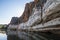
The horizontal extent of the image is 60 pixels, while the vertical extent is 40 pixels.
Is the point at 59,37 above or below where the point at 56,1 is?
below

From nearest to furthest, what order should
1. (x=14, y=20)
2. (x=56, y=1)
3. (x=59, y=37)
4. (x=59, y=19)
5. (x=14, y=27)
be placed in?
(x=59, y=19) < (x=56, y=1) < (x=59, y=37) < (x=14, y=27) < (x=14, y=20)

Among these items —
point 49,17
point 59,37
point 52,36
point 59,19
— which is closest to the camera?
point 59,19

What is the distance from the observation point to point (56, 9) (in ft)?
15.3

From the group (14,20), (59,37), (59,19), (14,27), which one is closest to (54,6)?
(59,19)

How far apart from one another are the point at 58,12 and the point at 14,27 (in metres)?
24.9

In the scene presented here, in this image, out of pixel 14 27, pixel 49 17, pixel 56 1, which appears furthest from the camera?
pixel 14 27

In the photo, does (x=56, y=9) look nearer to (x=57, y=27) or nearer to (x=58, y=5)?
(x=58, y=5)

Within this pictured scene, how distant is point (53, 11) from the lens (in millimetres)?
4863

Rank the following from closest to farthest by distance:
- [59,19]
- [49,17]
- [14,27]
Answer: [59,19]
[49,17]
[14,27]

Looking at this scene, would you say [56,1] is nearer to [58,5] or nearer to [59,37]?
[58,5]

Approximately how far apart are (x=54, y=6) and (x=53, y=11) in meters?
0.13

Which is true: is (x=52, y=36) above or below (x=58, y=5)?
below

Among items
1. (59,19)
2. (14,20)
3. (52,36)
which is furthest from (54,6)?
(14,20)

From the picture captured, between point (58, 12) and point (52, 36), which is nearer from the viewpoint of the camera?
point (58, 12)
